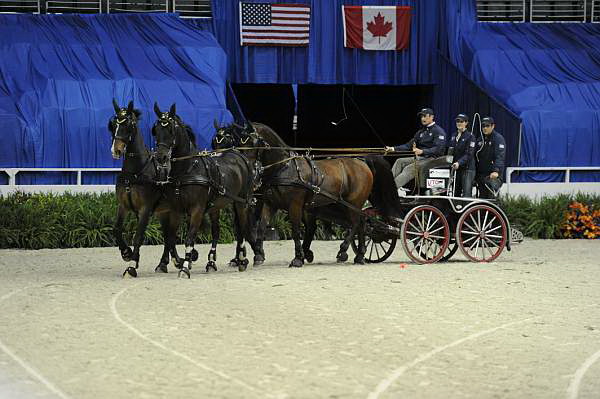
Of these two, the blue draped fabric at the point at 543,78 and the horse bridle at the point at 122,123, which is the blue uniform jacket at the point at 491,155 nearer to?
the horse bridle at the point at 122,123

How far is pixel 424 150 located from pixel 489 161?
1219 millimetres

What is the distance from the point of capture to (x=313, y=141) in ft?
117

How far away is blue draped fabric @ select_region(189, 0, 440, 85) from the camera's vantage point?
29.5 meters

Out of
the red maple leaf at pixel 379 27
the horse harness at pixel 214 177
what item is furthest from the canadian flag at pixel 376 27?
the horse harness at pixel 214 177

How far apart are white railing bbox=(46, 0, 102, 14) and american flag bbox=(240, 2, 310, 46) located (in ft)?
11.7

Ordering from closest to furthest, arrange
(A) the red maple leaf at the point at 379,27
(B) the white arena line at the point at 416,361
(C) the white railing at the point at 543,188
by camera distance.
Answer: (B) the white arena line at the point at 416,361, (C) the white railing at the point at 543,188, (A) the red maple leaf at the point at 379,27

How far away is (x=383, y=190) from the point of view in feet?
58.2

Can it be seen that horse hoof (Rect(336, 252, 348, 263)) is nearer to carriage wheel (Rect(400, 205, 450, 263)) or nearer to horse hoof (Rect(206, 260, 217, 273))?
carriage wheel (Rect(400, 205, 450, 263))

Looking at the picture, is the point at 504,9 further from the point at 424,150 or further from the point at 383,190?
the point at 383,190

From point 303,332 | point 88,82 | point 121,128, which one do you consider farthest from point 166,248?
point 88,82

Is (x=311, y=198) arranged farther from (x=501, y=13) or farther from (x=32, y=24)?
(x=501, y=13)

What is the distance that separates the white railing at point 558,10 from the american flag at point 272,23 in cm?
619

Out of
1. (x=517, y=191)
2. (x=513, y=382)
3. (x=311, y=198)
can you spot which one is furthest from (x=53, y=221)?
(x=513, y=382)

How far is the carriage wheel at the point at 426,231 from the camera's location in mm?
16984
